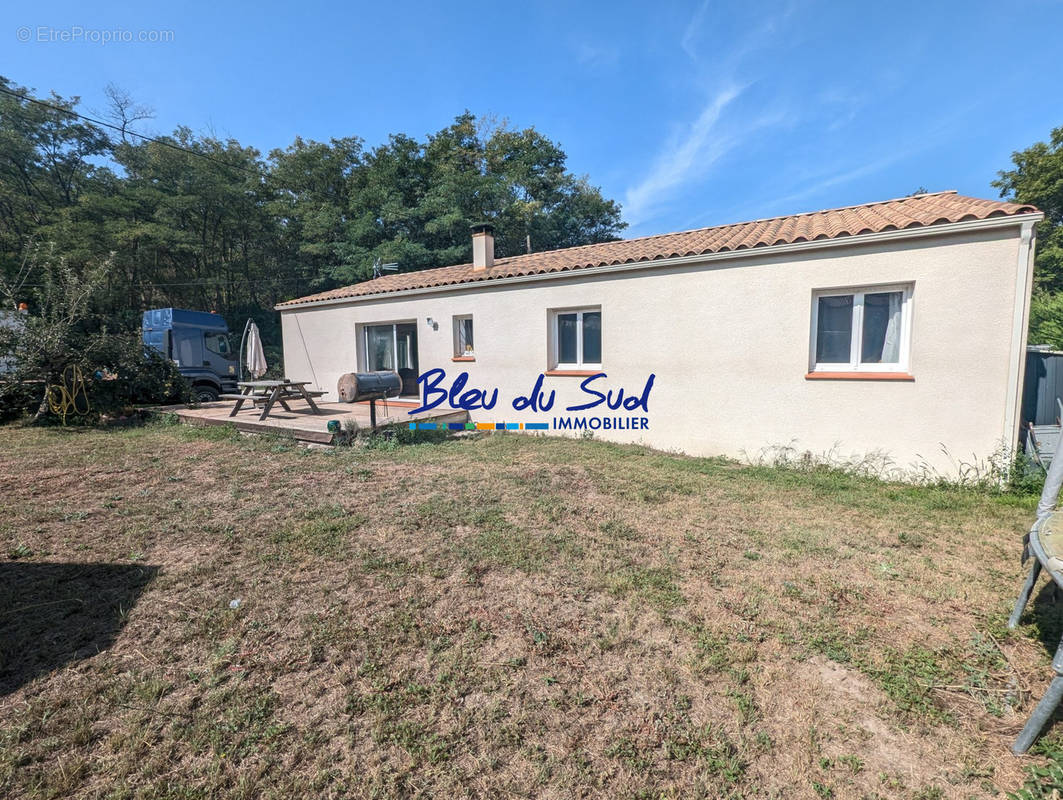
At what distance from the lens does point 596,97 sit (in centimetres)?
1466

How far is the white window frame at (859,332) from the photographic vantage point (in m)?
5.92

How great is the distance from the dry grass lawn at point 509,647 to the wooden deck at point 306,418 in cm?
295

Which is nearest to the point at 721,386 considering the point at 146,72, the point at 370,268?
the point at 146,72

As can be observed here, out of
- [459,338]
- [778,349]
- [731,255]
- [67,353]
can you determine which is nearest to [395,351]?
[459,338]

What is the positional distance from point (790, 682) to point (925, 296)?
564 cm

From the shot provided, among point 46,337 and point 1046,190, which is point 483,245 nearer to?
point 46,337

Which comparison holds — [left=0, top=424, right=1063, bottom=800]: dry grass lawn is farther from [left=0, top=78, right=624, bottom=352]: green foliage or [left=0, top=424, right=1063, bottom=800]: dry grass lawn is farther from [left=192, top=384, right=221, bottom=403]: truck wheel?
[left=0, top=78, right=624, bottom=352]: green foliage

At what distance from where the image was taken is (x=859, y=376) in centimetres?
609

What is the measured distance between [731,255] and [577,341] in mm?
3037

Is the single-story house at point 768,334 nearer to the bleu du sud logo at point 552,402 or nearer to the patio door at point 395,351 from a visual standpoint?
the bleu du sud logo at point 552,402

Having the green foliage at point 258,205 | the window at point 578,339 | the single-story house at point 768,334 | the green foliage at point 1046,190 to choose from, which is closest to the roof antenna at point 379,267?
the green foliage at point 258,205

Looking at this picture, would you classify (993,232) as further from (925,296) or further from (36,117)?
(36,117)

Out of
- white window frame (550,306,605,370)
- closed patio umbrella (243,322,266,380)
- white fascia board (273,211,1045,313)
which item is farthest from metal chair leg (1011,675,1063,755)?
closed patio umbrella (243,322,266,380)

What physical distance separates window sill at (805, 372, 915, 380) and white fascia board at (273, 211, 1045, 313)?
1.70m
